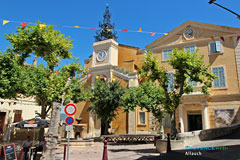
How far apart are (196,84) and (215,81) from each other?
71.2 inches

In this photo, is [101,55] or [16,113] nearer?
[16,113]

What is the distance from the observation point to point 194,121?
67.8 feet

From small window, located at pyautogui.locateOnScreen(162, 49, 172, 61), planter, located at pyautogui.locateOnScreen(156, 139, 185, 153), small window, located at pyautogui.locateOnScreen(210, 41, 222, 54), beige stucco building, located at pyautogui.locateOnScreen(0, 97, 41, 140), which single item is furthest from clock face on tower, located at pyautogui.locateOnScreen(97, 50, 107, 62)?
planter, located at pyautogui.locateOnScreen(156, 139, 185, 153)

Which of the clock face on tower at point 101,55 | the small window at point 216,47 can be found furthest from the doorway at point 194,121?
the clock face on tower at point 101,55

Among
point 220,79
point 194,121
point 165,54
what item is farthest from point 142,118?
point 220,79

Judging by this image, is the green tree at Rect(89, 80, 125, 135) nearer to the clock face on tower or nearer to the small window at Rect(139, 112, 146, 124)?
the small window at Rect(139, 112, 146, 124)

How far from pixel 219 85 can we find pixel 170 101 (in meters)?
10.0

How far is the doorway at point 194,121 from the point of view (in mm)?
20380

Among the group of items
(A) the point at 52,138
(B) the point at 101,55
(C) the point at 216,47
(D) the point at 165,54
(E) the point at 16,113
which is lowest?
(A) the point at 52,138

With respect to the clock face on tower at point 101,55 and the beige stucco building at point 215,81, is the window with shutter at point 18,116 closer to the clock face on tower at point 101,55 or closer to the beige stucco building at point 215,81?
the clock face on tower at point 101,55

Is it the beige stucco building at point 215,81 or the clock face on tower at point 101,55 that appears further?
the clock face on tower at point 101,55

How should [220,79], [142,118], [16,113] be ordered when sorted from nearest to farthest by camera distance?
[220,79]
[16,113]
[142,118]

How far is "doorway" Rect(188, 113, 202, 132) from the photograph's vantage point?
802 inches

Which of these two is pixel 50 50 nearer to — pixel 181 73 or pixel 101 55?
pixel 181 73
